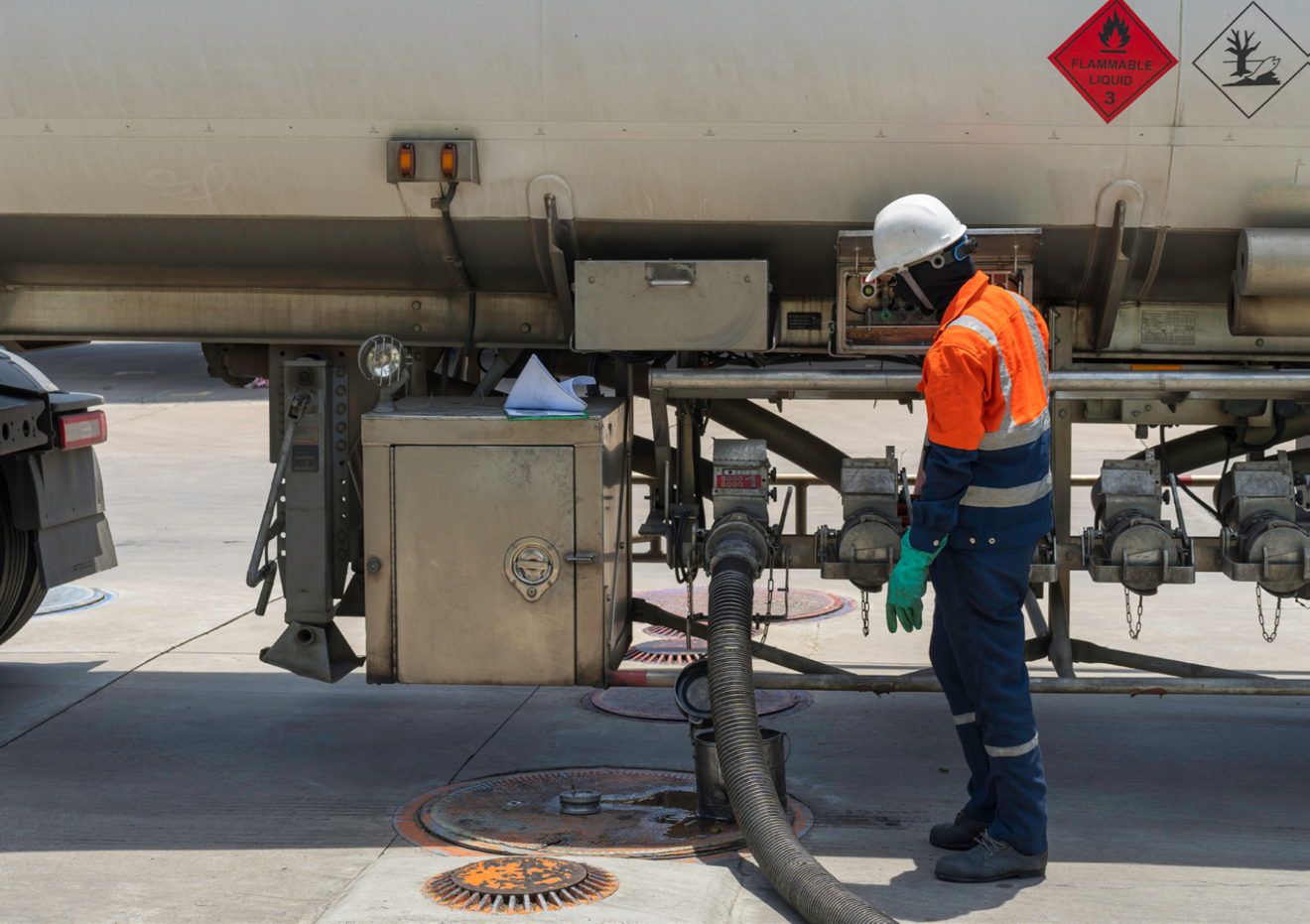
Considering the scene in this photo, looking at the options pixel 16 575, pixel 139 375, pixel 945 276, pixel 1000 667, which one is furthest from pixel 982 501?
pixel 139 375

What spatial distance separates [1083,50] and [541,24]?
1706mm

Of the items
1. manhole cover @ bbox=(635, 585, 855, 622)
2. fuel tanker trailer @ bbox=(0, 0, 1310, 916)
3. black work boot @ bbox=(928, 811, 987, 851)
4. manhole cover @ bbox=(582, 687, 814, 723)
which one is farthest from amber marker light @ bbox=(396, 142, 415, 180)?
manhole cover @ bbox=(635, 585, 855, 622)

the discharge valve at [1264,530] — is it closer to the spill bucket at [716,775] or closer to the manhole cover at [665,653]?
the spill bucket at [716,775]

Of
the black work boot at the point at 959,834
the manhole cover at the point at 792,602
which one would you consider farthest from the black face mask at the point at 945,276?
the manhole cover at the point at 792,602

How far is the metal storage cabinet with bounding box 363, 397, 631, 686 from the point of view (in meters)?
4.45

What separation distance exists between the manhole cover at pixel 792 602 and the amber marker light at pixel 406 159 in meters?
3.40

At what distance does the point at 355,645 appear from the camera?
6.95m

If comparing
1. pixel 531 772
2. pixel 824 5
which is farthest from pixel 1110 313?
pixel 531 772

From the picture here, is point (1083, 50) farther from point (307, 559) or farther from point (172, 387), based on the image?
point (172, 387)

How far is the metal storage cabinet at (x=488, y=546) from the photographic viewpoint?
4.45 m

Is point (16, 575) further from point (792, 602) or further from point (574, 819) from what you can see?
point (792, 602)

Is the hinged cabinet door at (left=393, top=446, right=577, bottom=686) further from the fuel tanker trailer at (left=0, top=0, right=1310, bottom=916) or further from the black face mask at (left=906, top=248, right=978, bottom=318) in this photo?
the black face mask at (left=906, top=248, right=978, bottom=318)

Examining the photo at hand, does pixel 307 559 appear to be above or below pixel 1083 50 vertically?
below

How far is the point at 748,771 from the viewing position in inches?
159
